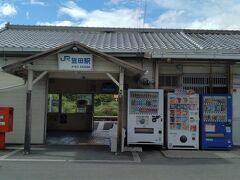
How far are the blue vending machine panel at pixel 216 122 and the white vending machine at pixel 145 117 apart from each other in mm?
1489

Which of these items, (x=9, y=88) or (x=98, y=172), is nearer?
(x=98, y=172)

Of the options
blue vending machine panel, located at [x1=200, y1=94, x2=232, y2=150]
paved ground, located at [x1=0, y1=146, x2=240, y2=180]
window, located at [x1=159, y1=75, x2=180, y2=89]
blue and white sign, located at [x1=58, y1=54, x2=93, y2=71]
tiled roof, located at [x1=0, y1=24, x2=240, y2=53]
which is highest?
tiled roof, located at [x1=0, y1=24, x2=240, y2=53]

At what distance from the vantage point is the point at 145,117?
13.4 meters

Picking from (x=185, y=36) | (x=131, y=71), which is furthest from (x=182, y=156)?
(x=185, y=36)

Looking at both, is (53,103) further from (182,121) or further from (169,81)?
(182,121)

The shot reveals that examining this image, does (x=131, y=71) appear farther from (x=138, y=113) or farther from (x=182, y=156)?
(x=182, y=156)

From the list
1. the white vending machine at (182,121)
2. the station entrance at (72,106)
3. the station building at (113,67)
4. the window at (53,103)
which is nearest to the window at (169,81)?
the station building at (113,67)

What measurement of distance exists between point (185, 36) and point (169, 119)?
253 inches

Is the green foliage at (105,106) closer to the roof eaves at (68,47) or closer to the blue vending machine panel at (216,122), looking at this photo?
the blue vending machine panel at (216,122)

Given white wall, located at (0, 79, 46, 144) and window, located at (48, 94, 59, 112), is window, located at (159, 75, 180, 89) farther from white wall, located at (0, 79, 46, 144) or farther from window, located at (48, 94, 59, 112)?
window, located at (48, 94, 59, 112)

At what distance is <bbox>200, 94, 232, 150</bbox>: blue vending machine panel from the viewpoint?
1355cm

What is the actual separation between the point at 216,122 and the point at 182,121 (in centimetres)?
117

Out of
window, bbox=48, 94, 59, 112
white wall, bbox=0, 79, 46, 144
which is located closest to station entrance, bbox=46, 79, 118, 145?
window, bbox=48, 94, 59, 112

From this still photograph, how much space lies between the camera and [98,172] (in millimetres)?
9086
